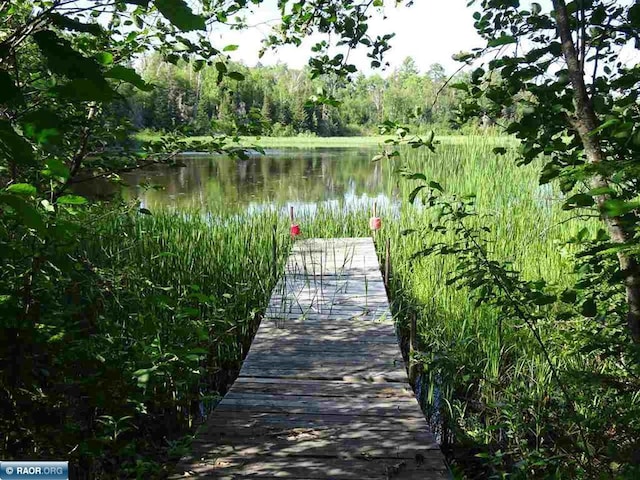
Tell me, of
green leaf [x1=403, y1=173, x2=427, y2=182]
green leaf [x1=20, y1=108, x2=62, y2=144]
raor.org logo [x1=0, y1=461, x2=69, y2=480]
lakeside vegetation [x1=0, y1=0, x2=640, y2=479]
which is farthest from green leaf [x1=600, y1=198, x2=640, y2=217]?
raor.org logo [x1=0, y1=461, x2=69, y2=480]

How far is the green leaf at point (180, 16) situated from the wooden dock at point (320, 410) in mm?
1611

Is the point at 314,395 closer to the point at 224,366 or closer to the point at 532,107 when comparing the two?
the point at 224,366

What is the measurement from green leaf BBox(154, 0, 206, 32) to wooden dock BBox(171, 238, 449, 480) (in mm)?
1611

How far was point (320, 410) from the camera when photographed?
2.30 m

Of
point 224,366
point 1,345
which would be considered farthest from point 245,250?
point 1,345

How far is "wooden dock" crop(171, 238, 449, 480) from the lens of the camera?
1.87 meters

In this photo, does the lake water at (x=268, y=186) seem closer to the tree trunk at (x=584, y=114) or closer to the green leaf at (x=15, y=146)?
the tree trunk at (x=584, y=114)

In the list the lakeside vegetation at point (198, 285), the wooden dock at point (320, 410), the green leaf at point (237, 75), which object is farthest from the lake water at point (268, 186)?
the green leaf at point (237, 75)

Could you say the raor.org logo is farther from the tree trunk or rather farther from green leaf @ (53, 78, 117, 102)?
the tree trunk

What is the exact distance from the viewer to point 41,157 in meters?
1.55

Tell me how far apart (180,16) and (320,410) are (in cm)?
201

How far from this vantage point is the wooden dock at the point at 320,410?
1866 mm

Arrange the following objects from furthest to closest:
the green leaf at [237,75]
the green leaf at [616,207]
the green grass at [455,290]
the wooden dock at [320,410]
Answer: the green grass at [455,290] → the wooden dock at [320,410] → the green leaf at [237,75] → the green leaf at [616,207]

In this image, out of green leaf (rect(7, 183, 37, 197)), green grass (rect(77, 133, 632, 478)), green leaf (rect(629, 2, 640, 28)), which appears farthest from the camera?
green grass (rect(77, 133, 632, 478))
